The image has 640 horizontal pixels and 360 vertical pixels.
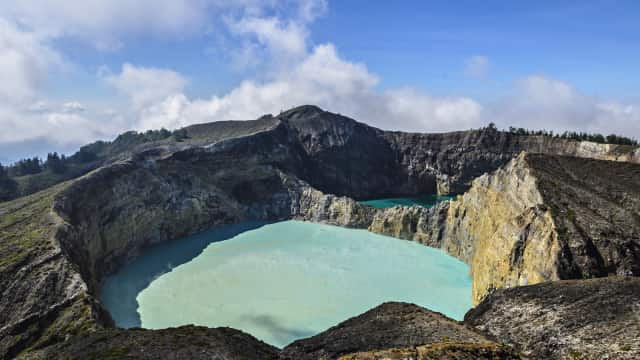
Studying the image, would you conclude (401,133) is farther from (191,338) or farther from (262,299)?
(191,338)

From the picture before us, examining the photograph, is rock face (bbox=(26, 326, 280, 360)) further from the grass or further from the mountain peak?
the mountain peak

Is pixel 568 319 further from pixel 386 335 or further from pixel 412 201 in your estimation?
pixel 412 201

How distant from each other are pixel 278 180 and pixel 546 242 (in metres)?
41.3

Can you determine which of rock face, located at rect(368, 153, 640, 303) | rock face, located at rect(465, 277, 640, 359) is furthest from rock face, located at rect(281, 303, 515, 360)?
rock face, located at rect(368, 153, 640, 303)

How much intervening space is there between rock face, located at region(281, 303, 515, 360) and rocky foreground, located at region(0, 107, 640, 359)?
0.08 m

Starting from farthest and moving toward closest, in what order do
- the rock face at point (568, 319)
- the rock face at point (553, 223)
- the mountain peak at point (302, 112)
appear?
the mountain peak at point (302, 112)
the rock face at point (553, 223)
the rock face at point (568, 319)

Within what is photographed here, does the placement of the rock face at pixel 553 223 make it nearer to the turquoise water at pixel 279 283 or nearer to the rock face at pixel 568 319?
the turquoise water at pixel 279 283

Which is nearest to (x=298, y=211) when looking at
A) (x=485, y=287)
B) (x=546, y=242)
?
(x=485, y=287)

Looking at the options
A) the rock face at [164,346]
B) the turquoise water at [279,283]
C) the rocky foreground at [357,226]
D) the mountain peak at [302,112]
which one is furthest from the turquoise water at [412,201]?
the rock face at [164,346]

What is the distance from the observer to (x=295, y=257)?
1726 inches

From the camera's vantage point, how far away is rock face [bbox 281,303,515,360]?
50.8 ft

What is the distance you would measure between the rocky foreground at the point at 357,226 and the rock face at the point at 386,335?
83 millimetres

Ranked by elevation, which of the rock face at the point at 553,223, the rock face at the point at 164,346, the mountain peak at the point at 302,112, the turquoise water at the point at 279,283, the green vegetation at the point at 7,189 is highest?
the mountain peak at the point at 302,112

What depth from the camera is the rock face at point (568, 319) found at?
50.6 ft
